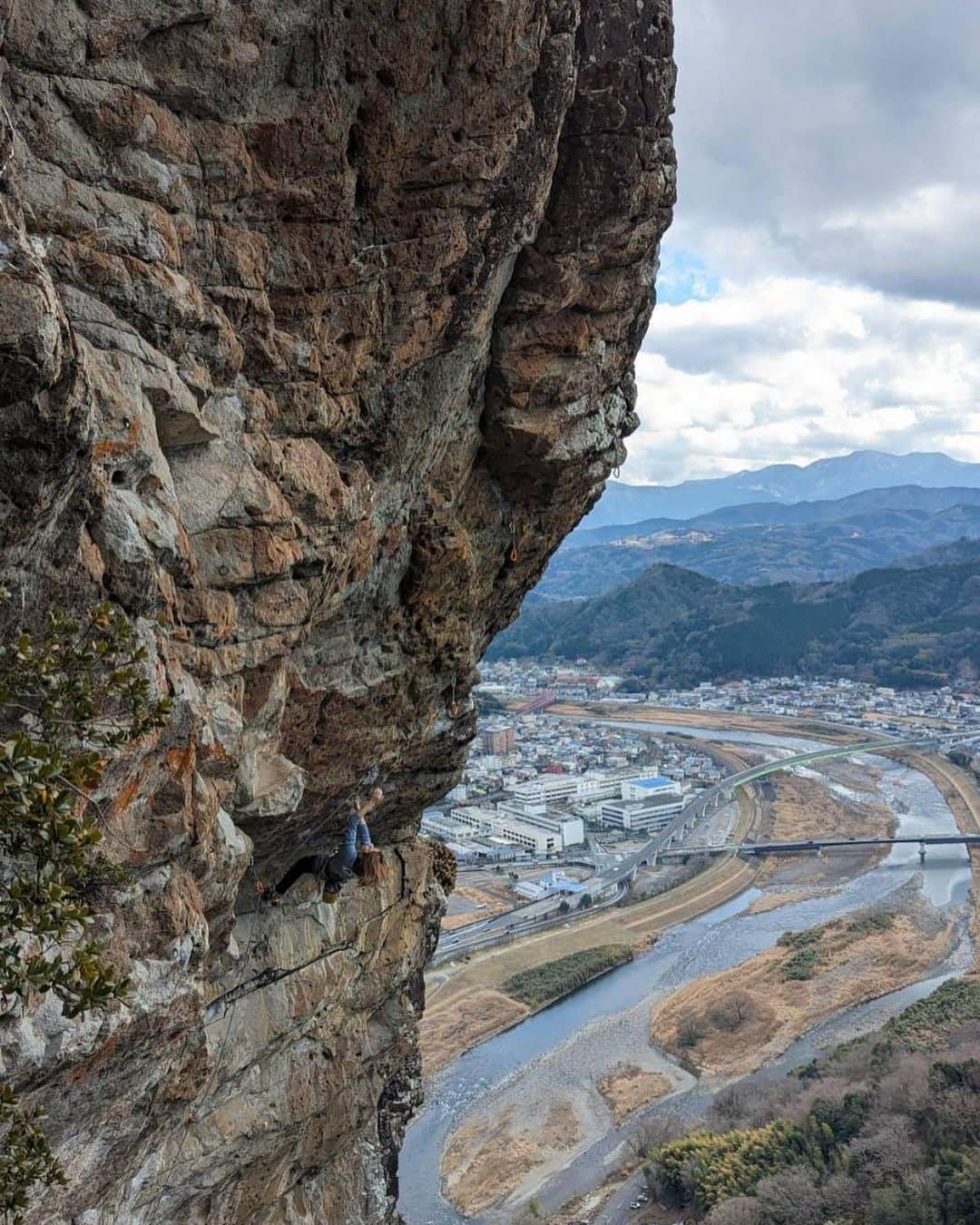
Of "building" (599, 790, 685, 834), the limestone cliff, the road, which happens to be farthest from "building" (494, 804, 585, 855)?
the limestone cliff

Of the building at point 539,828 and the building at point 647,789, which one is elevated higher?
the building at point 647,789

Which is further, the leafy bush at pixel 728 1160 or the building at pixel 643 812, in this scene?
the building at pixel 643 812

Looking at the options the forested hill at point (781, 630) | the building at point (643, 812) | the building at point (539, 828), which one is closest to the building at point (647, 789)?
the building at point (643, 812)

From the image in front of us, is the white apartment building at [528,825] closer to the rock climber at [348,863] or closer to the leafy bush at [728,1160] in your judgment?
the leafy bush at [728,1160]

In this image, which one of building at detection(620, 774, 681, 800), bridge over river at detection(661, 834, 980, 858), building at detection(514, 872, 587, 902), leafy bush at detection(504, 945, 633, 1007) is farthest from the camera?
building at detection(620, 774, 681, 800)

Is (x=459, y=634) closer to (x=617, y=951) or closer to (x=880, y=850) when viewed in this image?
(x=617, y=951)

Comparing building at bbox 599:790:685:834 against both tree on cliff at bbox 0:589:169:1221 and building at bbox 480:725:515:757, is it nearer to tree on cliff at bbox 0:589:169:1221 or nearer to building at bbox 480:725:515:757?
building at bbox 480:725:515:757
